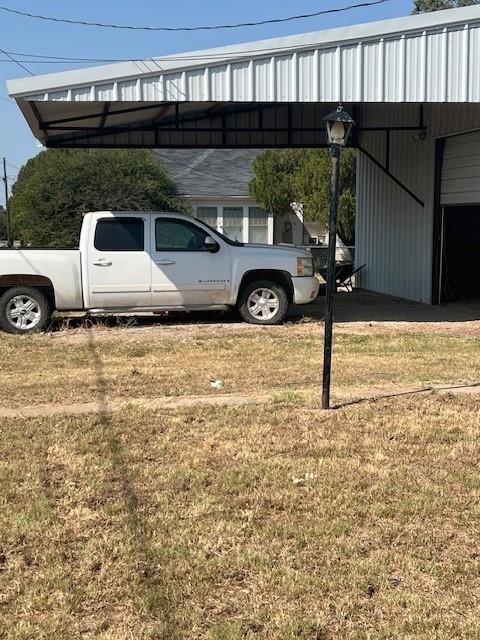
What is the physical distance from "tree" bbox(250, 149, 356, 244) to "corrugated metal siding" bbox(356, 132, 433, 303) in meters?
6.70

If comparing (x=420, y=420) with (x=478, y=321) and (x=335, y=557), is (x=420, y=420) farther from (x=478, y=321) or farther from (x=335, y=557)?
(x=478, y=321)

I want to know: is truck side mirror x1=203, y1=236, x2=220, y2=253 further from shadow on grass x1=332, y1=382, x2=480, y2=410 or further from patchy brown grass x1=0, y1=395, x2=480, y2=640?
patchy brown grass x1=0, y1=395, x2=480, y2=640

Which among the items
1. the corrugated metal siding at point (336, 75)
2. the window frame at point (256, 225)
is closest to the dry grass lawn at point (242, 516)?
the corrugated metal siding at point (336, 75)

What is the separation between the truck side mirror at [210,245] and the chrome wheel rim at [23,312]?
2.77m

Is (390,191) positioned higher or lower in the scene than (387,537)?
higher

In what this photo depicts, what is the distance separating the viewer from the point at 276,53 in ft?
32.4

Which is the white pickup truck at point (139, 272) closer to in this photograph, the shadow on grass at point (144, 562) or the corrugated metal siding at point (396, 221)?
the corrugated metal siding at point (396, 221)

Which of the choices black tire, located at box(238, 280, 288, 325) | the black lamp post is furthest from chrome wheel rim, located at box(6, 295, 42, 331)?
the black lamp post

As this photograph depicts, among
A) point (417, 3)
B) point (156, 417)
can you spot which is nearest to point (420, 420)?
point (156, 417)

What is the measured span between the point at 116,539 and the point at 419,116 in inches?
532

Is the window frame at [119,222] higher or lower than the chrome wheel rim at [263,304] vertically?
higher

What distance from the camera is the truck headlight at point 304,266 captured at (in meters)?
11.9

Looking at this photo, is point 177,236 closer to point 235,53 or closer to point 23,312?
point 23,312

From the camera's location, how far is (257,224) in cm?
3203
